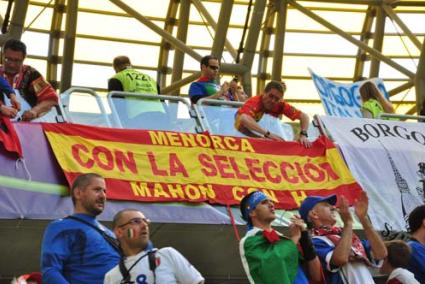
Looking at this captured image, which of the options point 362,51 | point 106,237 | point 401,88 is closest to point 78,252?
point 106,237

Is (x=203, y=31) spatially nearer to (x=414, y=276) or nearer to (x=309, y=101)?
(x=309, y=101)

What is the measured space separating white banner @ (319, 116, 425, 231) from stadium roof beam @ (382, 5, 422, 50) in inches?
582

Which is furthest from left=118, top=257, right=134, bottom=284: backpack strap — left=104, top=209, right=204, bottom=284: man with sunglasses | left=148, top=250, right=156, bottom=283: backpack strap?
left=148, top=250, right=156, bottom=283: backpack strap

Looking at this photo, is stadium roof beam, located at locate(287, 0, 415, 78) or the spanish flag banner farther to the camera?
stadium roof beam, located at locate(287, 0, 415, 78)

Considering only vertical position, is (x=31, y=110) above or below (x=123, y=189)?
above

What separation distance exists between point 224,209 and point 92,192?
13.0 feet

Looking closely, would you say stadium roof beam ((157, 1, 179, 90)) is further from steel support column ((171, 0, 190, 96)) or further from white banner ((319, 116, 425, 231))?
white banner ((319, 116, 425, 231))

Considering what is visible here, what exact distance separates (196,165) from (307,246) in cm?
382

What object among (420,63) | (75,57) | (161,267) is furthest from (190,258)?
(75,57)

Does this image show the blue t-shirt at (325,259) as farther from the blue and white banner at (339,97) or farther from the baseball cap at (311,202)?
the blue and white banner at (339,97)

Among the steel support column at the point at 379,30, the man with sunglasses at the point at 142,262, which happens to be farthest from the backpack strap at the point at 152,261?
the steel support column at the point at 379,30

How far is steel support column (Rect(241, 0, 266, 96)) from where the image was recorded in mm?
24891

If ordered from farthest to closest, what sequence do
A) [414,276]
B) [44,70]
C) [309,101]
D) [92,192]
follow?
[309,101] < [44,70] < [414,276] < [92,192]

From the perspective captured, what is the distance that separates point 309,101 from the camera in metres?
32.3
